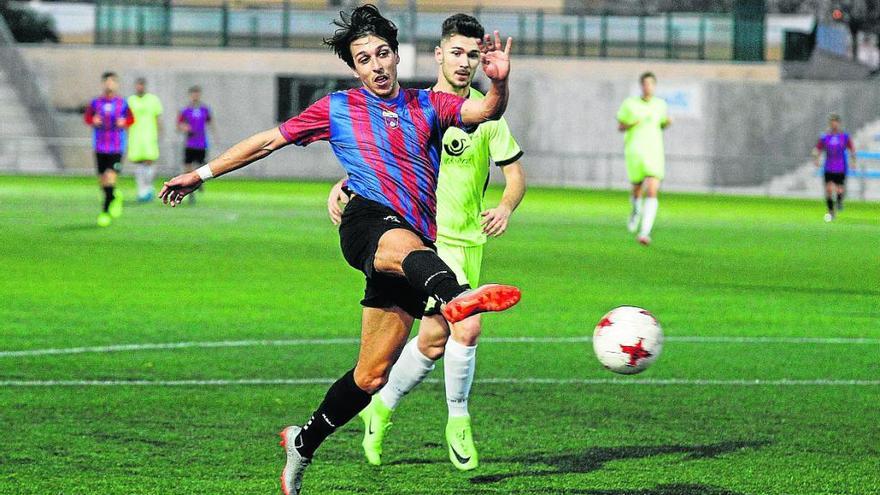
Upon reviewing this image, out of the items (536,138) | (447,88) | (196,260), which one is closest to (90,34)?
(536,138)

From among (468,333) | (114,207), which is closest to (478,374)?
(468,333)

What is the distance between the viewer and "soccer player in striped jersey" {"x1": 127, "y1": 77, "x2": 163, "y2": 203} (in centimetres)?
2947

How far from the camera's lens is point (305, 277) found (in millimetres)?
16719

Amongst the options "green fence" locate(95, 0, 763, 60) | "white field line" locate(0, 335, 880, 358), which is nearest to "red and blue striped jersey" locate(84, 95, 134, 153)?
"white field line" locate(0, 335, 880, 358)

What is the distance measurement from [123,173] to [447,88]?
38.3 metres

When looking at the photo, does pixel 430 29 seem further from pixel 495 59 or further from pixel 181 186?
pixel 495 59

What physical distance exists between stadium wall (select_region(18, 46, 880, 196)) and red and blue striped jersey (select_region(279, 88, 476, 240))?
37169mm

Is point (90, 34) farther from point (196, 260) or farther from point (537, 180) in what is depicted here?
point (196, 260)

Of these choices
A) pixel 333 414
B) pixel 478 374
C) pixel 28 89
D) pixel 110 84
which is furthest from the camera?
pixel 28 89

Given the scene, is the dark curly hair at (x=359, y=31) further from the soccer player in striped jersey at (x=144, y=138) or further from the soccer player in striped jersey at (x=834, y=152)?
the soccer player in striped jersey at (x=834, y=152)

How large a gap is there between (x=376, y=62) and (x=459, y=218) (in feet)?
4.80

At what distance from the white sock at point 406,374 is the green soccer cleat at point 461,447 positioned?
0.34 m

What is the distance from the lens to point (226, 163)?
6.56 m

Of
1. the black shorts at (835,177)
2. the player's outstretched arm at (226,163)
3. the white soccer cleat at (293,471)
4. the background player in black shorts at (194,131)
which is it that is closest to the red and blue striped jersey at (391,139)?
the player's outstretched arm at (226,163)
